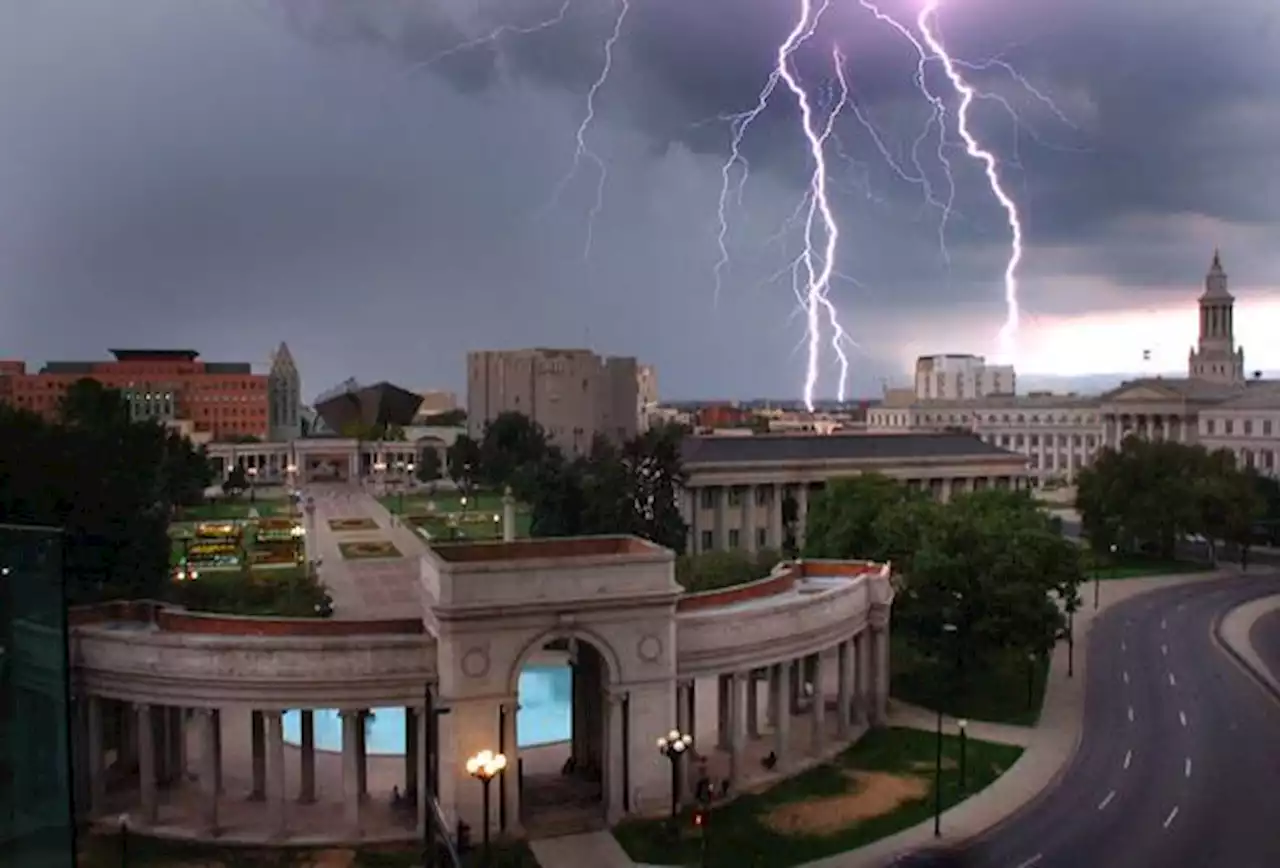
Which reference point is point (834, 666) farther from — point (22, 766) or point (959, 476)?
point (959, 476)

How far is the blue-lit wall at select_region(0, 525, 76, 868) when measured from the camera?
14.1 metres

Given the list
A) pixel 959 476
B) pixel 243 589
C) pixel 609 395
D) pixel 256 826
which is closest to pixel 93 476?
pixel 243 589

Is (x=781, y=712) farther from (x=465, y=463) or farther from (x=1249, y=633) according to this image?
(x=465, y=463)

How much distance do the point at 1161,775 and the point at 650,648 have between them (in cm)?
1846

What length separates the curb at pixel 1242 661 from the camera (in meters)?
49.1

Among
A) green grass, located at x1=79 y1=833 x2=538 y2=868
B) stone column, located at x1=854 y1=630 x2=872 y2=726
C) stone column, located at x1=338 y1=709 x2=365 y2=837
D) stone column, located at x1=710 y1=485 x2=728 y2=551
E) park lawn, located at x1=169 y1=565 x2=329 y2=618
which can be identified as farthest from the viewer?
stone column, located at x1=710 y1=485 x2=728 y2=551

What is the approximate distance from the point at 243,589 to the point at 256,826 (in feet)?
83.0

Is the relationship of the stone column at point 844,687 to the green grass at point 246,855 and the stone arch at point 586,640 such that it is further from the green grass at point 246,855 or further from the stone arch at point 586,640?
the green grass at point 246,855

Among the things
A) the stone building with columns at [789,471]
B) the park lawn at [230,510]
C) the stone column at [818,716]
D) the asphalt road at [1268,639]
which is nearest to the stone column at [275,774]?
the stone column at [818,716]

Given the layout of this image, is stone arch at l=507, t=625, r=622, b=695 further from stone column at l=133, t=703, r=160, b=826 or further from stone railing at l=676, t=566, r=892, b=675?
stone column at l=133, t=703, r=160, b=826

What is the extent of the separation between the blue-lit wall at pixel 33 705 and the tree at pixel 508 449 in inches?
4499

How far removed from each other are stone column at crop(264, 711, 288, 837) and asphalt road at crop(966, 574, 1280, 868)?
19.3m

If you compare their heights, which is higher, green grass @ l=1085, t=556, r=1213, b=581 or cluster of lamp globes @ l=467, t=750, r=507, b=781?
cluster of lamp globes @ l=467, t=750, r=507, b=781

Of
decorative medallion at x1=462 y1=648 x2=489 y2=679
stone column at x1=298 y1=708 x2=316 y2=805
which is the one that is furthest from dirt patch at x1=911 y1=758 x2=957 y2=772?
stone column at x1=298 y1=708 x2=316 y2=805
